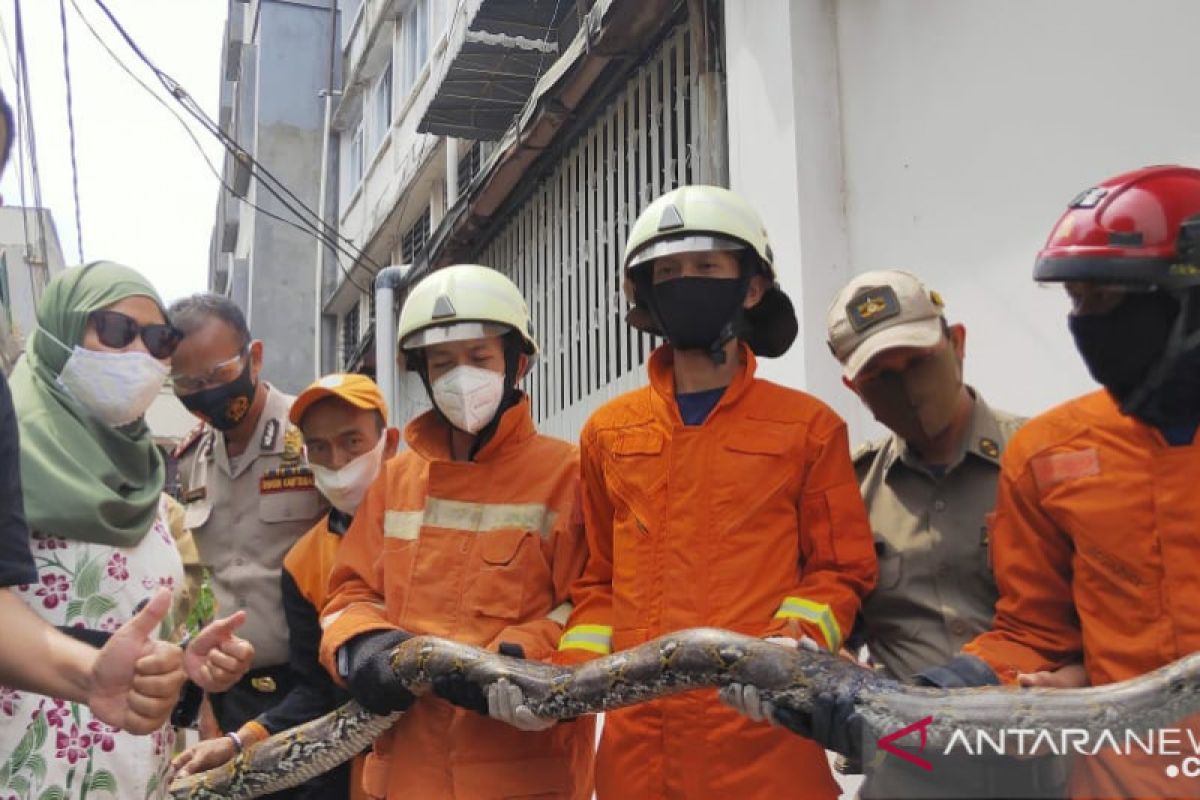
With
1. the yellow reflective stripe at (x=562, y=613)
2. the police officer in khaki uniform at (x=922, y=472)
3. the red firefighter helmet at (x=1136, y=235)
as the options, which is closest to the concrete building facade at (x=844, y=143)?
the police officer in khaki uniform at (x=922, y=472)

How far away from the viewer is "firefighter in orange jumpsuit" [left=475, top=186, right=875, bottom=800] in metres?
2.91

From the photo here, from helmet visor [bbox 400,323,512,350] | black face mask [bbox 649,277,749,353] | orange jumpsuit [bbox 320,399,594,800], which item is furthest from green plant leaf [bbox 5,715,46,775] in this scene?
black face mask [bbox 649,277,749,353]

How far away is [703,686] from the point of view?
279 centimetres

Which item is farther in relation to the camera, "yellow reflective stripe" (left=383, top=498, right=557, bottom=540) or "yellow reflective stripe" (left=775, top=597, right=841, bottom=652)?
"yellow reflective stripe" (left=383, top=498, right=557, bottom=540)

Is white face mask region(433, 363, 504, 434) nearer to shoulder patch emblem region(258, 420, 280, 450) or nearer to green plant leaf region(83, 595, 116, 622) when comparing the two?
green plant leaf region(83, 595, 116, 622)

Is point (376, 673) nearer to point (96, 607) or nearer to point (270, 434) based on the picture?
point (96, 607)

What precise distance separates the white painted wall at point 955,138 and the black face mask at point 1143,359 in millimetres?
1342

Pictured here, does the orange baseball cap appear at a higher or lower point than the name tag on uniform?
higher

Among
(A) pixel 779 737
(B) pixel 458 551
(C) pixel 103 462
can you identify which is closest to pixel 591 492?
(B) pixel 458 551

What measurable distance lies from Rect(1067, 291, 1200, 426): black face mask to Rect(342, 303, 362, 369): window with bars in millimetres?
16480

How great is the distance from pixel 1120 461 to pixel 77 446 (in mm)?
2897

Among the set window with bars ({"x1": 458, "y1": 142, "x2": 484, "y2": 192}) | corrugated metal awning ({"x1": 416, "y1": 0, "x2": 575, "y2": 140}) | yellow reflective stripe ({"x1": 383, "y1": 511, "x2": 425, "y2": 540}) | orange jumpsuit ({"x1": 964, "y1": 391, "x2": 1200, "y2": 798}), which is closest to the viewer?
orange jumpsuit ({"x1": 964, "y1": 391, "x2": 1200, "y2": 798})

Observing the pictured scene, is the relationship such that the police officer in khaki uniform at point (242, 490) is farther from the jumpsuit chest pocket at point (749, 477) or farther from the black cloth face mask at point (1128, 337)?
the black cloth face mask at point (1128, 337)

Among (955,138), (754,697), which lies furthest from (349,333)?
(754,697)
